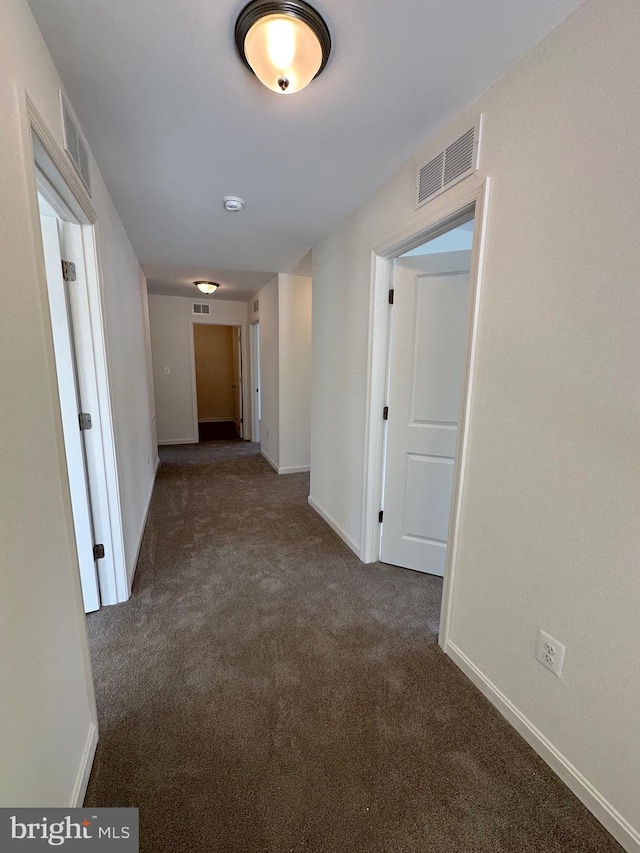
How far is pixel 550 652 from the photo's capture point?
4.09 feet

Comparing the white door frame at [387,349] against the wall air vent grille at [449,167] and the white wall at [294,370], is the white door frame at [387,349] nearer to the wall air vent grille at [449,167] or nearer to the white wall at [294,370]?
the wall air vent grille at [449,167]

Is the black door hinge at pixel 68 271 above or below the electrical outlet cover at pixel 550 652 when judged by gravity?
above

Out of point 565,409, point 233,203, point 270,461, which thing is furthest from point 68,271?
point 270,461

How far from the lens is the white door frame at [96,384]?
1.42 m

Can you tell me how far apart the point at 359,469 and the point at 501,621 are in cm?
133

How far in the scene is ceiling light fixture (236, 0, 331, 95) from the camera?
3.47 ft

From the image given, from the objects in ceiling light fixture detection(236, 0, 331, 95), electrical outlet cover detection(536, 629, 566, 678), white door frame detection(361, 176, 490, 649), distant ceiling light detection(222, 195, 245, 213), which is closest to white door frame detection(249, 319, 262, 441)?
distant ceiling light detection(222, 195, 245, 213)

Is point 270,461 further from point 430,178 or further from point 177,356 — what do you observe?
point 430,178

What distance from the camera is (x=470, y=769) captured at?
1.24 metres

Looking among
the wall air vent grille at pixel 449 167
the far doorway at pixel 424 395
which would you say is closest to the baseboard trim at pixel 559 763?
the far doorway at pixel 424 395

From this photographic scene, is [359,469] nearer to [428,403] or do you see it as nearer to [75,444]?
[428,403]

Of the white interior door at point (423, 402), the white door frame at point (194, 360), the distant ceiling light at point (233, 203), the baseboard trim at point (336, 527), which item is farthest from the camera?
the white door frame at point (194, 360)

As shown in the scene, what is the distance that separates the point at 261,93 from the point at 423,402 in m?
1.67

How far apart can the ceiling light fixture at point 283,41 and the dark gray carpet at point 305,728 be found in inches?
91.2
